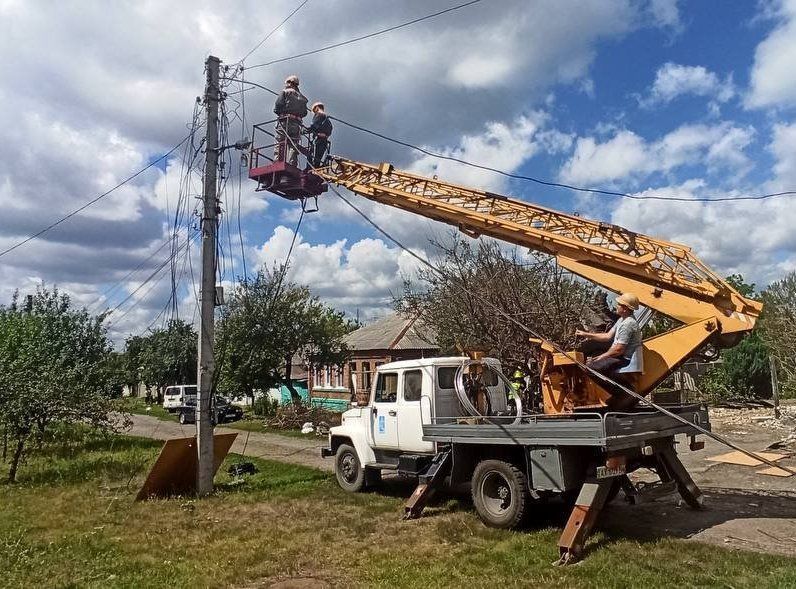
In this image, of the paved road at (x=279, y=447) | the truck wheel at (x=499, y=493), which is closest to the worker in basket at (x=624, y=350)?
Answer: the truck wheel at (x=499, y=493)

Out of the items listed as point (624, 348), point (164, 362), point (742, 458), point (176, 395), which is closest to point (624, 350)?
point (624, 348)

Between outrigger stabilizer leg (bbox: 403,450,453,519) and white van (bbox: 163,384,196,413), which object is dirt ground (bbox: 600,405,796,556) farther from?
white van (bbox: 163,384,196,413)

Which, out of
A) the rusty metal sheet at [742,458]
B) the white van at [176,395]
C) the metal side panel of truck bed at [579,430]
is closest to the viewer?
the metal side panel of truck bed at [579,430]

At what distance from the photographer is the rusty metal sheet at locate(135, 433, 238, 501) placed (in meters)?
11.1

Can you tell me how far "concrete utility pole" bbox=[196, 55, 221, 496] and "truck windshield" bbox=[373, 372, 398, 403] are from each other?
10.8 ft

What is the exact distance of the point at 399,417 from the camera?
10.3 meters

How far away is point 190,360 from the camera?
42.2m

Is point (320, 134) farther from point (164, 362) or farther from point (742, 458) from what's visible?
point (164, 362)

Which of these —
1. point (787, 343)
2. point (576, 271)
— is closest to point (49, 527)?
point (576, 271)

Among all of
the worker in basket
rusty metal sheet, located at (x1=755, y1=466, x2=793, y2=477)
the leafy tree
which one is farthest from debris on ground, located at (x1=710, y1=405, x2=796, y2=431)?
the leafy tree

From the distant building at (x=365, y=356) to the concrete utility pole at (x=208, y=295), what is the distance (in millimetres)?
18660

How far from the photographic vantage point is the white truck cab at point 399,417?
9898mm

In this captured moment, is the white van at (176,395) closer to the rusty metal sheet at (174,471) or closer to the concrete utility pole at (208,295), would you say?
the rusty metal sheet at (174,471)

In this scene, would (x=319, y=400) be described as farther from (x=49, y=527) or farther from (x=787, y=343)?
(x=49, y=527)
